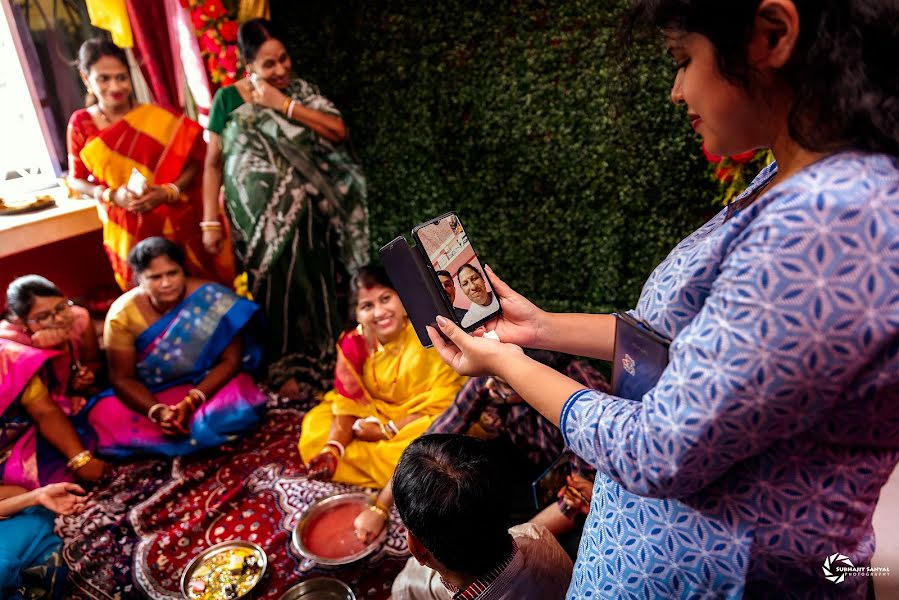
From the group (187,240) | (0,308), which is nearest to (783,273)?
(187,240)

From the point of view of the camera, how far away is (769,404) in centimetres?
68

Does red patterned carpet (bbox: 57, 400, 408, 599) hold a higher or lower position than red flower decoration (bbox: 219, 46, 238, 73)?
lower

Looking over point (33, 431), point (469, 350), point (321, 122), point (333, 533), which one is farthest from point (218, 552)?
point (321, 122)

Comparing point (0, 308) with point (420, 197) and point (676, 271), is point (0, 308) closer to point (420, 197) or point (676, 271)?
point (420, 197)

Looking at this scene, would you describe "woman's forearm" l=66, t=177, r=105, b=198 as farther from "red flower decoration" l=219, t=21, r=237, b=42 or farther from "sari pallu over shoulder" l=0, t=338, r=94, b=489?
"sari pallu over shoulder" l=0, t=338, r=94, b=489

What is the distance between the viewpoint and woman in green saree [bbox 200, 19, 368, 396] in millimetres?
3252

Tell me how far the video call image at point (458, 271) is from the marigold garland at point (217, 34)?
110 inches

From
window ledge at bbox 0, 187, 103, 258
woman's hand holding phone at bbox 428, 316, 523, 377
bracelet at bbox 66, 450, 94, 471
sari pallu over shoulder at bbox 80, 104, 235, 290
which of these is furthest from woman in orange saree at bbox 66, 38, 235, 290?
woman's hand holding phone at bbox 428, 316, 523, 377

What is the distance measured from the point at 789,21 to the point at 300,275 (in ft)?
9.81

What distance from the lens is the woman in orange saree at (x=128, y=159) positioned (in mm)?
3492

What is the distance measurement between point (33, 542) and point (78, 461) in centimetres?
51

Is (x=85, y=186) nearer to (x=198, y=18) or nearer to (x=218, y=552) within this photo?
(x=198, y=18)

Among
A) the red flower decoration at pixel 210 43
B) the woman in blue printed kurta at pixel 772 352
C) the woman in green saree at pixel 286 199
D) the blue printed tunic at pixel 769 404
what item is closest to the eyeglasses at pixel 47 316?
the woman in green saree at pixel 286 199

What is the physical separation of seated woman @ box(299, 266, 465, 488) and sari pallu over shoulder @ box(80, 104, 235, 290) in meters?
1.39
